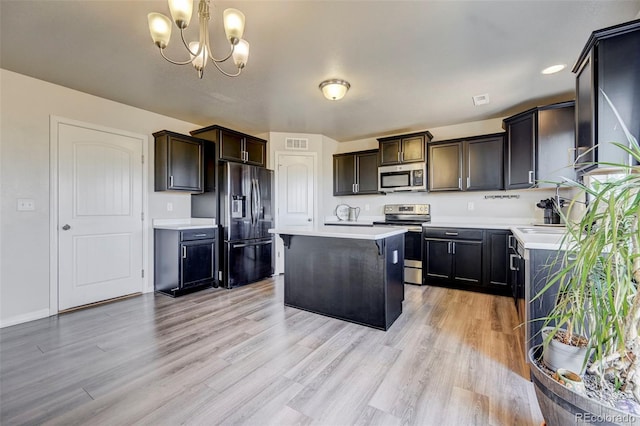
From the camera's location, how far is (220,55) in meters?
2.42

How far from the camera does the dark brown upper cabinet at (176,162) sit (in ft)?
12.1

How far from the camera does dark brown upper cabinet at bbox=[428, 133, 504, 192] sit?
3.77 meters

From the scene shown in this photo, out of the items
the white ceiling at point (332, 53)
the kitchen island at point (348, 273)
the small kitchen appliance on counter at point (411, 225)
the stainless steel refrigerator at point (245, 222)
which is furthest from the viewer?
the small kitchen appliance on counter at point (411, 225)

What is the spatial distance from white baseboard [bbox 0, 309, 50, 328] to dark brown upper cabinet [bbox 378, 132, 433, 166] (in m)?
4.66

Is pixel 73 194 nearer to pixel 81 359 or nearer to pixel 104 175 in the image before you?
pixel 104 175

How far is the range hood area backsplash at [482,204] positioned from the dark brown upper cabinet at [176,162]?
309 cm

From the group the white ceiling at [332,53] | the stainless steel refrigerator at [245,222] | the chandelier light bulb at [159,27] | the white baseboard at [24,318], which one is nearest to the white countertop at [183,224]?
the stainless steel refrigerator at [245,222]

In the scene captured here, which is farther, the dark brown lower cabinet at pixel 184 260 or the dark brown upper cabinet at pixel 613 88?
the dark brown lower cabinet at pixel 184 260

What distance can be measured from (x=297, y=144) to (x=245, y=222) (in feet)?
5.59

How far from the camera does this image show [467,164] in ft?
13.0

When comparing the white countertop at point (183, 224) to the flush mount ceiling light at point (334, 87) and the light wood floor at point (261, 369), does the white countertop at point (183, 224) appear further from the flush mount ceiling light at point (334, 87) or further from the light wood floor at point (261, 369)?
the flush mount ceiling light at point (334, 87)

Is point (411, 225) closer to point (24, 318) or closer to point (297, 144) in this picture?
point (297, 144)

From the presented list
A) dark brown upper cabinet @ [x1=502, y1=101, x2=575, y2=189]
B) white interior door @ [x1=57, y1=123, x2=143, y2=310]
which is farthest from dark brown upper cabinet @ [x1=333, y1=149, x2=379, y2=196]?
white interior door @ [x1=57, y1=123, x2=143, y2=310]

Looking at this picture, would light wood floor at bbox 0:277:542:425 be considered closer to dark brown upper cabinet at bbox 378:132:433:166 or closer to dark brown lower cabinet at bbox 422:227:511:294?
dark brown lower cabinet at bbox 422:227:511:294
